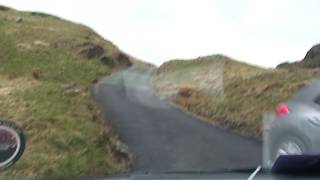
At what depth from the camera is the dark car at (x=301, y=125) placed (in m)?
5.79

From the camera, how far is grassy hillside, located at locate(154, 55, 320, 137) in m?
10.2

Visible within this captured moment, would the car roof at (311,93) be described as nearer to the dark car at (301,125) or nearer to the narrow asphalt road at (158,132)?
the dark car at (301,125)

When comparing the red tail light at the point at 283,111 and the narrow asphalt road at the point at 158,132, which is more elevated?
the red tail light at the point at 283,111

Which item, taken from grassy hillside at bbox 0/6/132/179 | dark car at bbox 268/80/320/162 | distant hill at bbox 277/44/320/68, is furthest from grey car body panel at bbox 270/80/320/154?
distant hill at bbox 277/44/320/68

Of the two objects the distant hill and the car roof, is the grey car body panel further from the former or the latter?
the distant hill

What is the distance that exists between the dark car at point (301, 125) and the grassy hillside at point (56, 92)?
10.4ft

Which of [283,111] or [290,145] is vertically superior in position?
[283,111]

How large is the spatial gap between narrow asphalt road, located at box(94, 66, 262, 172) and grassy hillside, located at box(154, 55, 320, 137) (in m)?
0.19

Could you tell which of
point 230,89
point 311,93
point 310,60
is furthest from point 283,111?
point 310,60

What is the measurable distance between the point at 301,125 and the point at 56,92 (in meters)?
5.51

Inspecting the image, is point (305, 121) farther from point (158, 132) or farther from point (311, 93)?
point (158, 132)

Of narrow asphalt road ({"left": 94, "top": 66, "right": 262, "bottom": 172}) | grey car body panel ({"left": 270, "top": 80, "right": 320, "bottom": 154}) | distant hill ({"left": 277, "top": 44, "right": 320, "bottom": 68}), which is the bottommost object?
narrow asphalt road ({"left": 94, "top": 66, "right": 262, "bottom": 172})

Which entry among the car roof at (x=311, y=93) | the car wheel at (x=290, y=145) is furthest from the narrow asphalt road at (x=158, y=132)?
the car wheel at (x=290, y=145)

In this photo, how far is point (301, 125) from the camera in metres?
5.88
